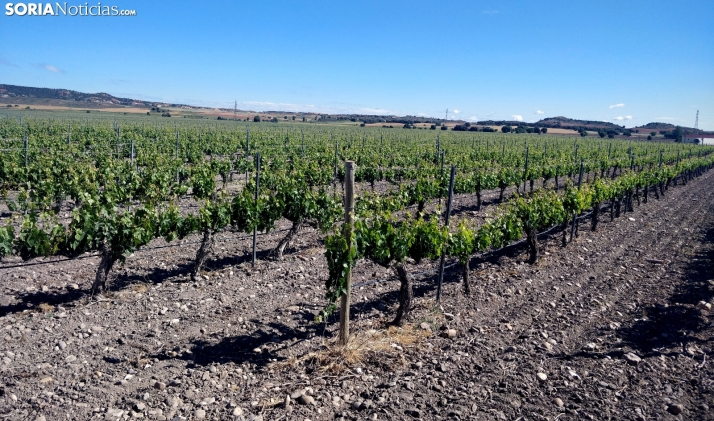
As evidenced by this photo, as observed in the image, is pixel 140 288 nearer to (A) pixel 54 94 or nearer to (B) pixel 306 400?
(B) pixel 306 400

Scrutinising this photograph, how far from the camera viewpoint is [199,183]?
12.5m

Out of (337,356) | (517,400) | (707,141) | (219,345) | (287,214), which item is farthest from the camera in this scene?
(707,141)

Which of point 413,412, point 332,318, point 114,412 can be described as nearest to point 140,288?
point 332,318

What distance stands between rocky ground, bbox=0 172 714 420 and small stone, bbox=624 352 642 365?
2 centimetres

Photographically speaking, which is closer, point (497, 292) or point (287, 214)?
point (497, 292)

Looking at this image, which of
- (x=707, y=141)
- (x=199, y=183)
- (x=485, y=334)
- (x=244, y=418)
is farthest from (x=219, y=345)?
(x=707, y=141)

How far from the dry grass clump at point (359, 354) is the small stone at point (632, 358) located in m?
2.46

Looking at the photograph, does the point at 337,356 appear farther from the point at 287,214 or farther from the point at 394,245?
the point at 287,214

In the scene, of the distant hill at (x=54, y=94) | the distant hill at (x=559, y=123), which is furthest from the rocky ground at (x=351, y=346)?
the distant hill at (x=54, y=94)

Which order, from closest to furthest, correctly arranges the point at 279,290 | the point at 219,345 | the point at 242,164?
the point at 219,345 < the point at 279,290 < the point at 242,164

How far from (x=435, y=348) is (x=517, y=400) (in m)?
1.37

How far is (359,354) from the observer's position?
5.81m

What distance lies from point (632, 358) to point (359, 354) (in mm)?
3273

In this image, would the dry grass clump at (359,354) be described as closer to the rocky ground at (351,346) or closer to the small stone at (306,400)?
the rocky ground at (351,346)
